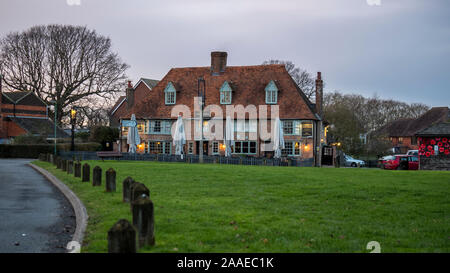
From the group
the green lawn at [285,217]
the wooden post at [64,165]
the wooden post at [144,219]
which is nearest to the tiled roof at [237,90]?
the wooden post at [64,165]

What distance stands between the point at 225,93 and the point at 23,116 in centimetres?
3358

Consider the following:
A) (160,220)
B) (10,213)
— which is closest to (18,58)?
(10,213)

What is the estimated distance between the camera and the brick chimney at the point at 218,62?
52.8m

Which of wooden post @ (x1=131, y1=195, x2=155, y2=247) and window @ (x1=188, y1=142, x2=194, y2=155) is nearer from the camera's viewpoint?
wooden post @ (x1=131, y1=195, x2=155, y2=247)

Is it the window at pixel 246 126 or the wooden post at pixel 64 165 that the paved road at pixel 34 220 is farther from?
the window at pixel 246 126

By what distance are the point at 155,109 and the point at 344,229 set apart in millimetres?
45518

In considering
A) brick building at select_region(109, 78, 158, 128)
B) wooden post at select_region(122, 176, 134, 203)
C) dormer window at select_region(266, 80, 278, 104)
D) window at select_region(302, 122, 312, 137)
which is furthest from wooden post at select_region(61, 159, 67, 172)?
brick building at select_region(109, 78, 158, 128)

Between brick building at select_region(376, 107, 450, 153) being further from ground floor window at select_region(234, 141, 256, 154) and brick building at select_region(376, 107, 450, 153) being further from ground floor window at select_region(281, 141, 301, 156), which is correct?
ground floor window at select_region(234, 141, 256, 154)

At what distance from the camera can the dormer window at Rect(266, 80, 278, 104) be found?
49.4 m

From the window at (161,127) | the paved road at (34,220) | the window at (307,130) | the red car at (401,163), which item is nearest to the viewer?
the paved road at (34,220)

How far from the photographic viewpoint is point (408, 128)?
86188 mm

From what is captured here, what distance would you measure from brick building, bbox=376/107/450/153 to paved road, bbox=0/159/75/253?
69792mm

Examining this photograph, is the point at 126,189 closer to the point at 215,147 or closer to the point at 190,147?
the point at 215,147

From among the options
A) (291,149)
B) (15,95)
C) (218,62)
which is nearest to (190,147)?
(218,62)
